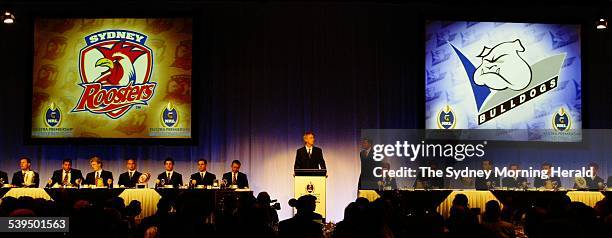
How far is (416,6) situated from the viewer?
11680mm

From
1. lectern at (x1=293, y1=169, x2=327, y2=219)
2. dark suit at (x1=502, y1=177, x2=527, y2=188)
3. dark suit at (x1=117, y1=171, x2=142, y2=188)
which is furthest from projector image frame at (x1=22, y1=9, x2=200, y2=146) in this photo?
dark suit at (x1=502, y1=177, x2=527, y2=188)

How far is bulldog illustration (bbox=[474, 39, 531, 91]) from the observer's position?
1130 centimetres

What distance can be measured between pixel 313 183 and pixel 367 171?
6.58 feet

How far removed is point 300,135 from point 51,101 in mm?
4005

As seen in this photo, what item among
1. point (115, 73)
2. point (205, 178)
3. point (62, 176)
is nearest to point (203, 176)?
point (205, 178)

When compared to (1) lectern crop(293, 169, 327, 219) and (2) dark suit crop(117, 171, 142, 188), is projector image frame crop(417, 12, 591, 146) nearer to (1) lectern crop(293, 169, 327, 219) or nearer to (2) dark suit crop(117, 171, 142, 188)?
(1) lectern crop(293, 169, 327, 219)

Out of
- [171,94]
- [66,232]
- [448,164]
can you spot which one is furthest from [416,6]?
[66,232]

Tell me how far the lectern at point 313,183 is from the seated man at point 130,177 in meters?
2.51

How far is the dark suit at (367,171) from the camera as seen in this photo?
10.8 metres

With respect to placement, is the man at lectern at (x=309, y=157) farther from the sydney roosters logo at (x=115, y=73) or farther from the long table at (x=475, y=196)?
the sydney roosters logo at (x=115, y=73)

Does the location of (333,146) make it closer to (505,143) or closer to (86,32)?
(505,143)

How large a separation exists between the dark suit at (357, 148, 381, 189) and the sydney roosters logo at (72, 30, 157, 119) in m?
3.52

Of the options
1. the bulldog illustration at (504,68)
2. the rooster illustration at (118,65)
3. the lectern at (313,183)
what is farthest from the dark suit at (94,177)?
the bulldog illustration at (504,68)

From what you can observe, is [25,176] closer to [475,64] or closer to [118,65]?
[118,65]
